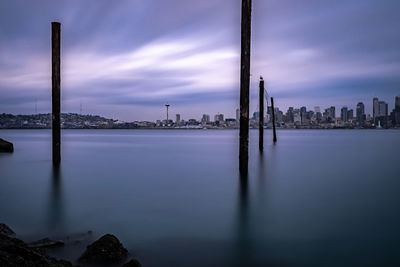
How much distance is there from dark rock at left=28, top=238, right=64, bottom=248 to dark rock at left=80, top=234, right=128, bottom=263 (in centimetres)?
62

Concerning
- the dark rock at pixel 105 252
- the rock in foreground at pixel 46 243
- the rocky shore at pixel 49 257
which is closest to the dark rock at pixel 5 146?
the rocky shore at pixel 49 257

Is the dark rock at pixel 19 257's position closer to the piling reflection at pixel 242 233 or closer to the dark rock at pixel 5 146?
the piling reflection at pixel 242 233

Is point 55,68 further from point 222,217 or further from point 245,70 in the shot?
point 222,217

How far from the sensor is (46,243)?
4.21 meters

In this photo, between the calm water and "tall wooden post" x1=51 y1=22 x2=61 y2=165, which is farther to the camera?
"tall wooden post" x1=51 y1=22 x2=61 y2=165

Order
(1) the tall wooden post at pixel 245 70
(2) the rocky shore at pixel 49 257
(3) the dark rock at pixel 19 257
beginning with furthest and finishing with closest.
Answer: (1) the tall wooden post at pixel 245 70
(2) the rocky shore at pixel 49 257
(3) the dark rock at pixel 19 257

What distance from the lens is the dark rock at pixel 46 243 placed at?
4.13m

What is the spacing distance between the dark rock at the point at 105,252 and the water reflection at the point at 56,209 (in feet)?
4.70

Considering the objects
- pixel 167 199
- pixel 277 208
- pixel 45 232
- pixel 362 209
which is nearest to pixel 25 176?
pixel 167 199

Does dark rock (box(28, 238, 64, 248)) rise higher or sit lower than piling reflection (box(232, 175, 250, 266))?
higher

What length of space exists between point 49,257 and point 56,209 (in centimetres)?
367

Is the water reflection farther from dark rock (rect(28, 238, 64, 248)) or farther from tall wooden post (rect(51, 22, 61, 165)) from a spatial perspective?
tall wooden post (rect(51, 22, 61, 165))

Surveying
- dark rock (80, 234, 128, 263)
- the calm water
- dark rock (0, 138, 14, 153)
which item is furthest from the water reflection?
dark rock (0, 138, 14, 153)

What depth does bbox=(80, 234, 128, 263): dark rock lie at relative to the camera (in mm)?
3709
